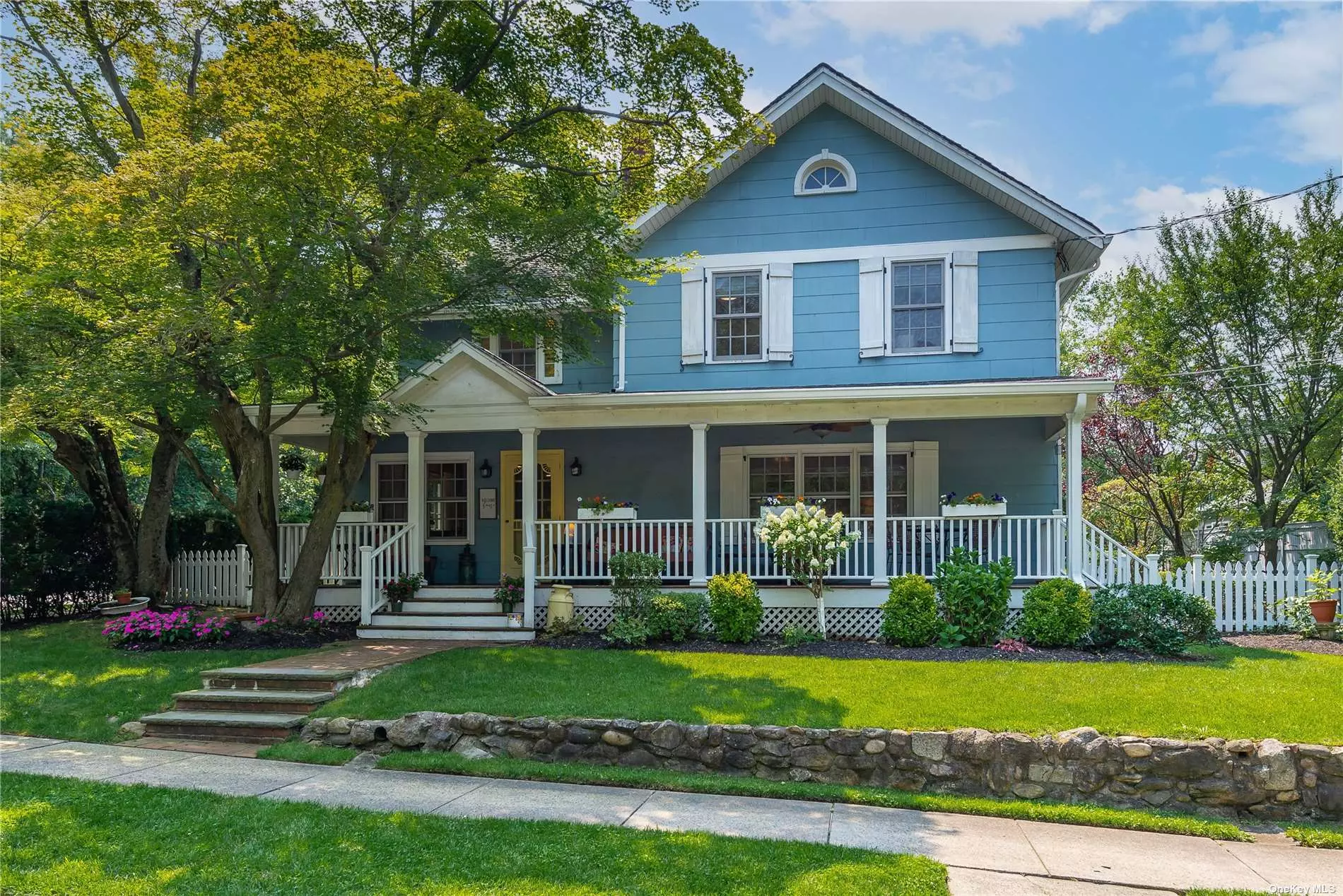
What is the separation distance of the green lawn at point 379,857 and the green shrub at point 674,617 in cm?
526

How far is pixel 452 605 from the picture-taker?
11.7 metres

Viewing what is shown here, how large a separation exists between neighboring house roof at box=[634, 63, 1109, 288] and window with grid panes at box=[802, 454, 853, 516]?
14.8 ft

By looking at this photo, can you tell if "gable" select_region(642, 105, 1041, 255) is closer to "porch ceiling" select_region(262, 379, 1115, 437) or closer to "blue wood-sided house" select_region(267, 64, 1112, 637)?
"blue wood-sided house" select_region(267, 64, 1112, 637)

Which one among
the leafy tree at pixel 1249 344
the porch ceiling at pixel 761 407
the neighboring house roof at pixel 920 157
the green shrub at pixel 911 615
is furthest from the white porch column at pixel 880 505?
the leafy tree at pixel 1249 344

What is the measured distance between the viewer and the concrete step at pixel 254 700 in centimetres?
797

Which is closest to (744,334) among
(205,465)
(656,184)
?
(656,184)

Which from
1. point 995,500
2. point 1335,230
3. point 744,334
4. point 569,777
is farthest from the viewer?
point 1335,230

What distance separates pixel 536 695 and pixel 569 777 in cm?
138

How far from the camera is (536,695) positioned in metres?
7.72

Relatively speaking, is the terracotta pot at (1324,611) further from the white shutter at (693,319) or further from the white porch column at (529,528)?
the white porch column at (529,528)

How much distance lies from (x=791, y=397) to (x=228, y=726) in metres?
7.50

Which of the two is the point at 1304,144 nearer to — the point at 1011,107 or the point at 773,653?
the point at 1011,107

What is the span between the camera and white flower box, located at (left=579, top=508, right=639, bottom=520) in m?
11.6

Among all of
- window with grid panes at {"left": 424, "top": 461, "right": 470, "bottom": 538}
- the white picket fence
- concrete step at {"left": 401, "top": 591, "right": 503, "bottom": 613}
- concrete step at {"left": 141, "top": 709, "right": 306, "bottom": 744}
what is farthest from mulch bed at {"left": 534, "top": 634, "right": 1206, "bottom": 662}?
the white picket fence
